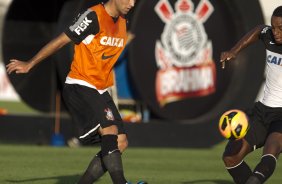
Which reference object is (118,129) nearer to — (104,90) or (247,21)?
(104,90)

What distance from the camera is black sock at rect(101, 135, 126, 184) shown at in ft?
32.2

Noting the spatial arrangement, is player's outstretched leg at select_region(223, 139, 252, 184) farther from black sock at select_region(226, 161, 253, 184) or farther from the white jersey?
the white jersey

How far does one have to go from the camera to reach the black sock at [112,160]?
32.2ft

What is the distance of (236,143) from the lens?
10.5 m

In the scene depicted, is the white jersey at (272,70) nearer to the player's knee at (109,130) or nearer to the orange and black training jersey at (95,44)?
the orange and black training jersey at (95,44)

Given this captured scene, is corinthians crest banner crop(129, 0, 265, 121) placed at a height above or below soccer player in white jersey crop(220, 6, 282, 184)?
below

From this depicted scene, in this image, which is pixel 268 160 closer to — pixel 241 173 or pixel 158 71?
pixel 241 173

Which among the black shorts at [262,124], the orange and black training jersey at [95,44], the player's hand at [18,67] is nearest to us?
the player's hand at [18,67]

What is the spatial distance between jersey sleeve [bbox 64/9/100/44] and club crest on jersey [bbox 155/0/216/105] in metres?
8.21

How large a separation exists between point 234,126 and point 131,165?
14.6ft

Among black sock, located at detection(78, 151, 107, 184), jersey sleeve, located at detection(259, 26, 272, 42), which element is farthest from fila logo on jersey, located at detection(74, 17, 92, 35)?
jersey sleeve, located at detection(259, 26, 272, 42)

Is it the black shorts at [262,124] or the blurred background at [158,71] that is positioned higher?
the black shorts at [262,124]

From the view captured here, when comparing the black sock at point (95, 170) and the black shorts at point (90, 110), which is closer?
the black shorts at point (90, 110)

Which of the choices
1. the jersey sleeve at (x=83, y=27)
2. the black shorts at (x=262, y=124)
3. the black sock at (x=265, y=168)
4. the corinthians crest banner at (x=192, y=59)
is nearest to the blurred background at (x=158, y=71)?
the corinthians crest banner at (x=192, y=59)
